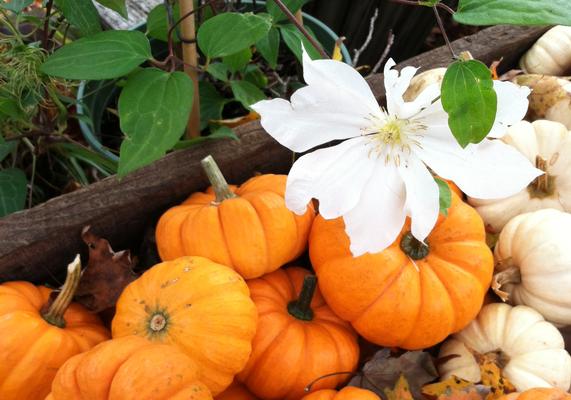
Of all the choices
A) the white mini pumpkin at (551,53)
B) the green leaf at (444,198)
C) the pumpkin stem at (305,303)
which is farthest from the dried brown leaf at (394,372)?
the white mini pumpkin at (551,53)

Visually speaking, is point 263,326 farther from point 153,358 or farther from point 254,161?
point 254,161

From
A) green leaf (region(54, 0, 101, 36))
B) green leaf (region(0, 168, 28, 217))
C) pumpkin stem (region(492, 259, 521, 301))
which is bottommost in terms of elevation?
pumpkin stem (region(492, 259, 521, 301))

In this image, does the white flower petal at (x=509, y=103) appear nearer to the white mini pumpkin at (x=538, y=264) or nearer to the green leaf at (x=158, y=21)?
the white mini pumpkin at (x=538, y=264)

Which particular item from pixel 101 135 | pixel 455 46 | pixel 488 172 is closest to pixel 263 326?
pixel 488 172

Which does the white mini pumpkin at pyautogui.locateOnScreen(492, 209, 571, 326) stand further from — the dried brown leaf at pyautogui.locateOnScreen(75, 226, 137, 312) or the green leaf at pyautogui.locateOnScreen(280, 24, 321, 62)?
the dried brown leaf at pyautogui.locateOnScreen(75, 226, 137, 312)

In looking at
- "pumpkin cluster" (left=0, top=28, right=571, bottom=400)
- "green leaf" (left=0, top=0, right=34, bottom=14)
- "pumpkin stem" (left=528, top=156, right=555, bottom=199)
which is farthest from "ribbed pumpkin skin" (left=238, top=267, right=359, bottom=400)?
"green leaf" (left=0, top=0, right=34, bottom=14)

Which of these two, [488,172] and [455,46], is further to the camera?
[455,46]
